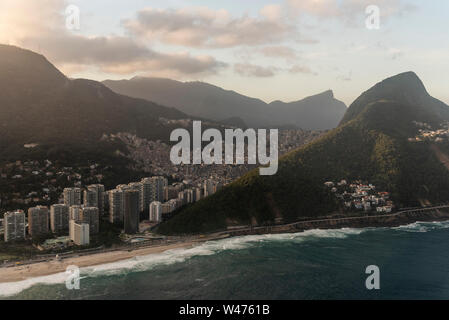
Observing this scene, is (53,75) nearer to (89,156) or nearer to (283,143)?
(89,156)

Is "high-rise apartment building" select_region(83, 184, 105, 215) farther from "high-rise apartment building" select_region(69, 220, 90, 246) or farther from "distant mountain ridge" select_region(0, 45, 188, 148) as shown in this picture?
"distant mountain ridge" select_region(0, 45, 188, 148)

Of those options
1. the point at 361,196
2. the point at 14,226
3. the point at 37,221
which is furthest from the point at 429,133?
the point at 14,226

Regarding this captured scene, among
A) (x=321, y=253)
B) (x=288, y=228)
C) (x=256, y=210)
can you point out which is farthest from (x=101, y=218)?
(x=321, y=253)

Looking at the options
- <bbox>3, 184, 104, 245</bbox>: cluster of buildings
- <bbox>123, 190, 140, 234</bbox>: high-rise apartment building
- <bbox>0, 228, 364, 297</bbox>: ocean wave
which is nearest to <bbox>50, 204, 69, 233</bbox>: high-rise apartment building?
<bbox>3, 184, 104, 245</bbox>: cluster of buildings

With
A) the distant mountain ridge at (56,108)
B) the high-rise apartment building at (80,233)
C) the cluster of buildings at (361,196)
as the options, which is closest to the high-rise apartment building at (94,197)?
the high-rise apartment building at (80,233)

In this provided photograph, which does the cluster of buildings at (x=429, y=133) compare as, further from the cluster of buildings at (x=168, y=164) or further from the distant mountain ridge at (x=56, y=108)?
the distant mountain ridge at (x=56, y=108)

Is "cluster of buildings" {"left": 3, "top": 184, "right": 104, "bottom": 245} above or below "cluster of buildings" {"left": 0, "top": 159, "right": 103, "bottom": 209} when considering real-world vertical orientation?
below
